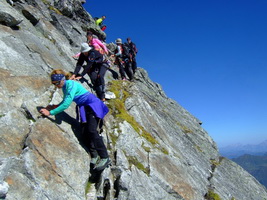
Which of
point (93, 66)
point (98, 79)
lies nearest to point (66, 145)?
point (98, 79)

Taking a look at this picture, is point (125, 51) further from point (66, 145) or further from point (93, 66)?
point (66, 145)

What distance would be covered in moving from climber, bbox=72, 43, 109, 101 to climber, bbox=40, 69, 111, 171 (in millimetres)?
4709

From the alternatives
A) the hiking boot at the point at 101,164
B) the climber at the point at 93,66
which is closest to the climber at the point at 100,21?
the climber at the point at 93,66

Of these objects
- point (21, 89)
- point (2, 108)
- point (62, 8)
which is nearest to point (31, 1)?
point (62, 8)

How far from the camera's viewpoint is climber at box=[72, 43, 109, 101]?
15.1 m

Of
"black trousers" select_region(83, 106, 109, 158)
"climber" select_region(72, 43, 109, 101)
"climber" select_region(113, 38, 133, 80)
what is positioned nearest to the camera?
"black trousers" select_region(83, 106, 109, 158)

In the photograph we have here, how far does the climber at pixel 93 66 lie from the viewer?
1511 centimetres

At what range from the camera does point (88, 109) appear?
34.1 feet

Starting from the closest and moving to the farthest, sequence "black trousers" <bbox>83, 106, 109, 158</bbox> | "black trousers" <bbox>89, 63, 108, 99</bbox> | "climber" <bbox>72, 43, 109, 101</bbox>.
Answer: "black trousers" <bbox>83, 106, 109, 158</bbox> → "climber" <bbox>72, 43, 109, 101</bbox> → "black trousers" <bbox>89, 63, 108, 99</bbox>

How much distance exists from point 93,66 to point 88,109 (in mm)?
5997

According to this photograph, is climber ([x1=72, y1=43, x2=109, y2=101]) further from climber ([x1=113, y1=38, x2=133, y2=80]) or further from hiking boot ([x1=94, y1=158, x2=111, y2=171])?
climber ([x1=113, y1=38, x2=133, y2=80])

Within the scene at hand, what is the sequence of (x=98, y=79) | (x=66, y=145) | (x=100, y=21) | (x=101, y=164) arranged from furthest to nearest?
(x=100, y=21) < (x=98, y=79) < (x=101, y=164) < (x=66, y=145)

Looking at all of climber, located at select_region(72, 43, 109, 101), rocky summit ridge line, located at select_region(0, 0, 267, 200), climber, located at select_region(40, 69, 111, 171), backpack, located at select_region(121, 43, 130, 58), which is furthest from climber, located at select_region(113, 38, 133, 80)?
climber, located at select_region(40, 69, 111, 171)

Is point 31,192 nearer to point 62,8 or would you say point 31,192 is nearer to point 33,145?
Answer: point 33,145
